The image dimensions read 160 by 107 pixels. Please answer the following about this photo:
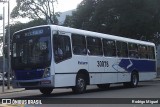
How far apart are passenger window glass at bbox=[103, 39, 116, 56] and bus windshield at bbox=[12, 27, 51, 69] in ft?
17.7

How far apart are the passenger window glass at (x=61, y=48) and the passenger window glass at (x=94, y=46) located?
6.99 ft

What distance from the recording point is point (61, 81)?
58.5ft

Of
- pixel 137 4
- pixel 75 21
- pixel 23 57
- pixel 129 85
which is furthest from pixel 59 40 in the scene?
pixel 75 21

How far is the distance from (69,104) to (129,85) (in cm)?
1258

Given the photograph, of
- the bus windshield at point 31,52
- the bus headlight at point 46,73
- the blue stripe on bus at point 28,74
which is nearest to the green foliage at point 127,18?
the bus windshield at point 31,52

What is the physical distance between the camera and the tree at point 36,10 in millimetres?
59547

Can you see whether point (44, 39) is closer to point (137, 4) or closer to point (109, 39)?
point (109, 39)

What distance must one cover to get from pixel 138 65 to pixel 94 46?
21.4 feet

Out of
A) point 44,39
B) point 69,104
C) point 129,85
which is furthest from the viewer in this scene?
point 129,85

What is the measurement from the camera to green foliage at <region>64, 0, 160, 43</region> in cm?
4556

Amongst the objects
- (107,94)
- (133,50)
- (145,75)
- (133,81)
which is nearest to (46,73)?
(107,94)

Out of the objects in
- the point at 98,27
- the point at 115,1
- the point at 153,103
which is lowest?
the point at 153,103

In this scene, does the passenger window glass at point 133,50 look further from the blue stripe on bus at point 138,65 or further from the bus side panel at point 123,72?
the bus side panel at point 123,72

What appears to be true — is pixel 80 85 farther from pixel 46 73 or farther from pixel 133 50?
pixel 133 50
